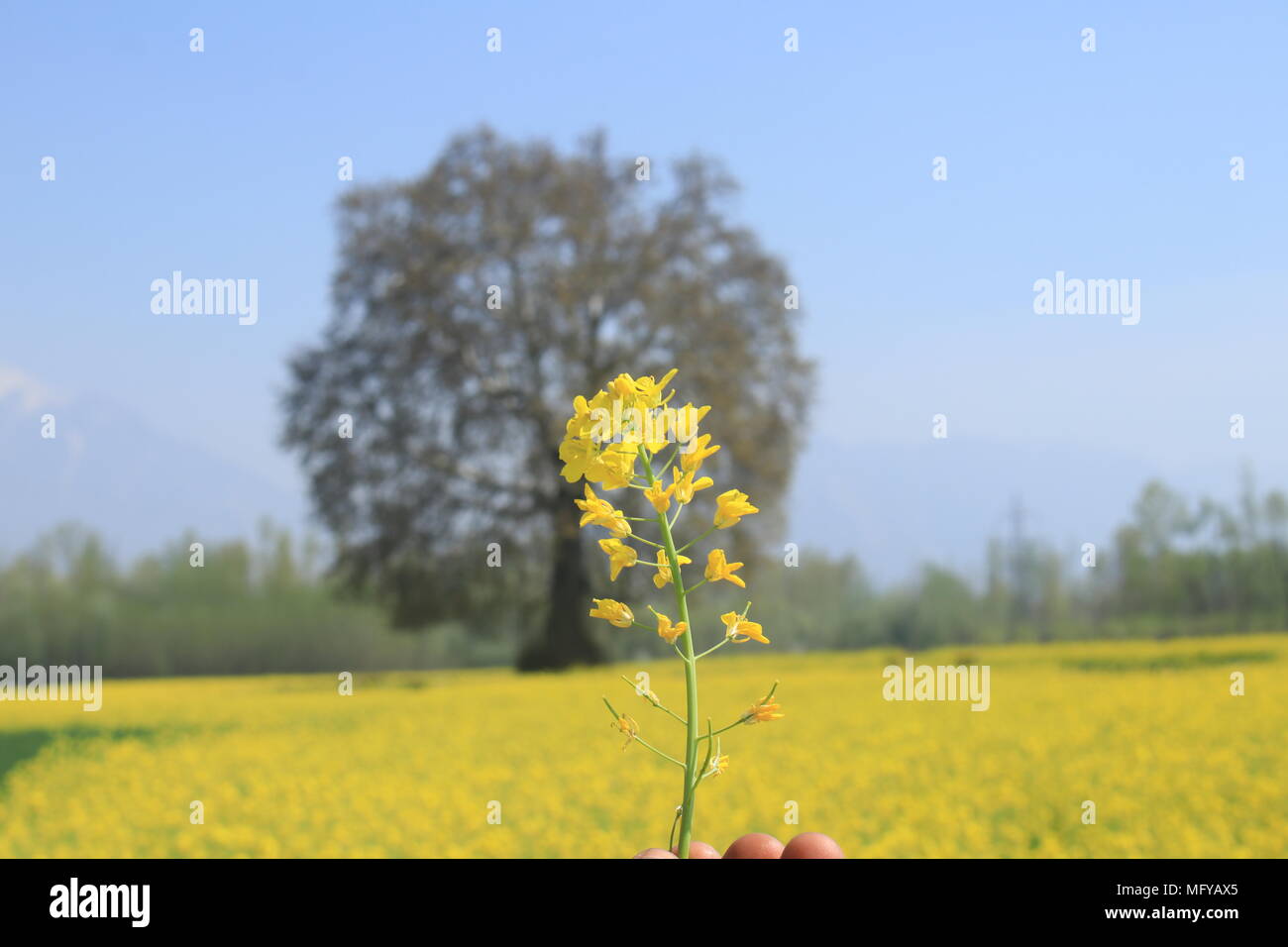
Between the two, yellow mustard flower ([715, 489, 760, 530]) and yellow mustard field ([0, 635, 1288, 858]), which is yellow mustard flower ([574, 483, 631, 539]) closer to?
yellow mustard flower ([715, 489, 760, 530])

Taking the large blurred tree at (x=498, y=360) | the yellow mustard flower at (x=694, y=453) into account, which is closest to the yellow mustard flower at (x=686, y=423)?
the yellow mustard flower at (x=694, y=453)

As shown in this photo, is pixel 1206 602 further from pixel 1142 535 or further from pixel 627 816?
pixel 627 816

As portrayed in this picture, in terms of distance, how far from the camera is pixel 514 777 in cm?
611

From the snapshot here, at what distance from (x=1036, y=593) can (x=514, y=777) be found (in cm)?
1161

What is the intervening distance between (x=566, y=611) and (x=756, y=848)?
13.3 metres

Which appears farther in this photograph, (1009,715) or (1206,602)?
(1206,602)

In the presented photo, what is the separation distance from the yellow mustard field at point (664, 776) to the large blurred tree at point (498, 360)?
13.7ft

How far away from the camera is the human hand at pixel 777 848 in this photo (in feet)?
3.26

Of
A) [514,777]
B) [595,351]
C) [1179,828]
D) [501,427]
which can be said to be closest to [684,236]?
[595,351]

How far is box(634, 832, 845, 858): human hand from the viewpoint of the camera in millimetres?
994

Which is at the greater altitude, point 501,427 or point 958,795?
point 501,427

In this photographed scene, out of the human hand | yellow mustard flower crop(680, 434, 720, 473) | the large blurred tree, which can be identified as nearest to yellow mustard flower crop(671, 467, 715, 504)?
yellow mustard flower crop(680, 434, 720, 473)

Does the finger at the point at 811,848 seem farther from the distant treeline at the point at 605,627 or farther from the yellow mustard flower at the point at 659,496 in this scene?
the distant treeline at the point at 605,627
